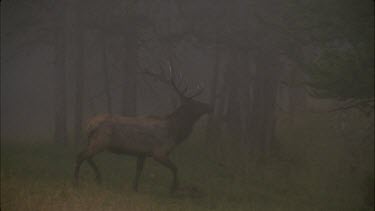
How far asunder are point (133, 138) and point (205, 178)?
270 cm

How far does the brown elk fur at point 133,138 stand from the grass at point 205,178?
25.5 inches

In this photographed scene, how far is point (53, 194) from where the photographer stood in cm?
1082

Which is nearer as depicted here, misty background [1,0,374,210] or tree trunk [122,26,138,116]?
misty background [1,0,374,210]

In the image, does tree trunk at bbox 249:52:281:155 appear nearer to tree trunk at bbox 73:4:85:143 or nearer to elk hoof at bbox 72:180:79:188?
tree trunk at bbox 73:4:85:143

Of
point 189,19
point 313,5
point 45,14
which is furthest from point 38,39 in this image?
point 313,5

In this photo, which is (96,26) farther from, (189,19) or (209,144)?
(209,144)

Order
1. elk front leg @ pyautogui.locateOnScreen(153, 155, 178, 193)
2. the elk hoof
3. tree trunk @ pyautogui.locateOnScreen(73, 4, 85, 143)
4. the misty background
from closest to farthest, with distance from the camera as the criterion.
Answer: the misty background, the elk hoof, elk front leg @ pyautogui.locateOnScreen(153, 155, 178, 193), tree trunk @ pyautogui.locateOnScreen(73, 4, 85, 143)

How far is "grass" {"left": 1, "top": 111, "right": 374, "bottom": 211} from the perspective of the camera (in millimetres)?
10961

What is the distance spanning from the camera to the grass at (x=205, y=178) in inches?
432

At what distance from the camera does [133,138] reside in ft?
42.2

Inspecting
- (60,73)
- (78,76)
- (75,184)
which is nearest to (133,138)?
(75,184)

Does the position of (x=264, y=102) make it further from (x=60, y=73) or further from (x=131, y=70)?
(x=60, y=73)

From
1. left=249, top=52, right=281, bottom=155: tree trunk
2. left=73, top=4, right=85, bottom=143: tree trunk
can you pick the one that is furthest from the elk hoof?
left=249, top=52, right=281, bottom=155: tree trunk

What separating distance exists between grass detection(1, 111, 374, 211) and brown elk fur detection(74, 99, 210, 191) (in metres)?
0.65
